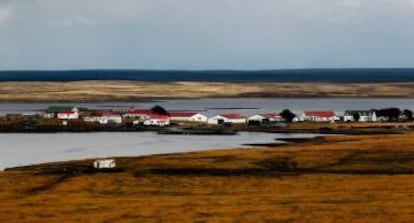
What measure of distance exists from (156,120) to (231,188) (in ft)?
210

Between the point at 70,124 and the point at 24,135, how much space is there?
12.2m

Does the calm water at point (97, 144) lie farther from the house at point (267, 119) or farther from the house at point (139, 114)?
the house at point (139, 114)

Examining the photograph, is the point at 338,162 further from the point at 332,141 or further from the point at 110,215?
the point at 110,215

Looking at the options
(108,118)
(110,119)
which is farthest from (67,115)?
(110,119)

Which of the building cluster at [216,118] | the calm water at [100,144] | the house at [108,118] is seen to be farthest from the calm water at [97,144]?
the house at [108,118]

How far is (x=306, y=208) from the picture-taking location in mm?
35062

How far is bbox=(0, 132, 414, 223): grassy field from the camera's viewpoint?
33906mm

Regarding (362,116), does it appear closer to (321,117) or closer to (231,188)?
(321,117)

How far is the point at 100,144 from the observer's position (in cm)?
8188

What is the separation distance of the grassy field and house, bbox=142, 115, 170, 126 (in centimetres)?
4169

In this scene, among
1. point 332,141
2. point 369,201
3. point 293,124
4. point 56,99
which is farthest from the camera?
point 56,99

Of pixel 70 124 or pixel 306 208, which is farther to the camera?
pixel 70 124

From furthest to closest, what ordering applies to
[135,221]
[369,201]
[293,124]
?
[293,124] → [369,201] → [135,221]

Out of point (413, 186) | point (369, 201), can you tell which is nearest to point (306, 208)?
point (369, 201)
